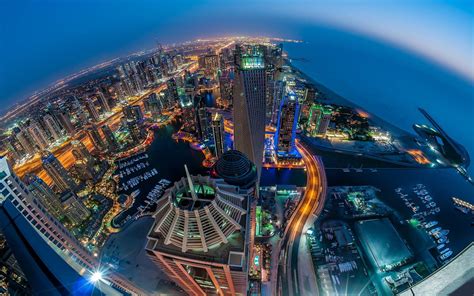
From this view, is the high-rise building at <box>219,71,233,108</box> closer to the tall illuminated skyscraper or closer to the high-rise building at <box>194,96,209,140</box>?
the high-rise building at <box>194,96,209,140</box>

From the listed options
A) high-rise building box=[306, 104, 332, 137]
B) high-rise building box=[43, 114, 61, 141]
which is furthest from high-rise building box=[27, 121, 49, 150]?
high-rise building box=[306, 104, 332, 137]

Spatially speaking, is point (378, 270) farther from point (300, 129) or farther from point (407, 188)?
point (300, 129)

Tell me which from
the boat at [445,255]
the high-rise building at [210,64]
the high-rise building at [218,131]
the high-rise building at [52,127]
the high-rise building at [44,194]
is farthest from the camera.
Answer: the high-rise building at [210,64]

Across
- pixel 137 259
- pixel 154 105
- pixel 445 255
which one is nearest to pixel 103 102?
pixel 154 105

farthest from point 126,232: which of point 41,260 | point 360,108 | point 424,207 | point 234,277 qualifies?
point 360,108

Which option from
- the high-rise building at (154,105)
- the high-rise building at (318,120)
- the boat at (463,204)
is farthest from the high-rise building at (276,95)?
the boat at (463,204)

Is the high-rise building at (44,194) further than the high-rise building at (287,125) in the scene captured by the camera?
No

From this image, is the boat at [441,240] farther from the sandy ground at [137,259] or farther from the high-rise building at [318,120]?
the sandy ground at [137,259]
